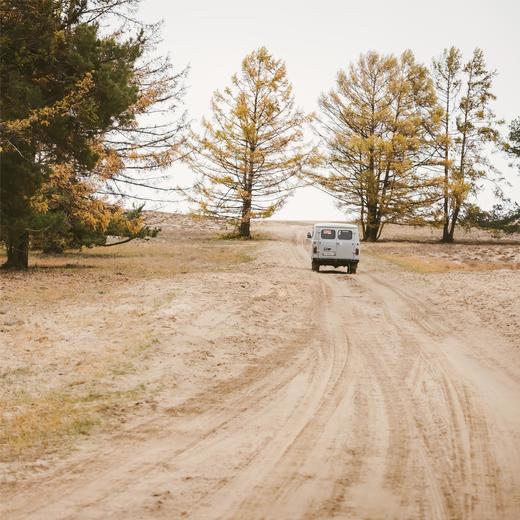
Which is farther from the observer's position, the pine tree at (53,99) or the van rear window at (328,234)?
the van rear window at (328,234)

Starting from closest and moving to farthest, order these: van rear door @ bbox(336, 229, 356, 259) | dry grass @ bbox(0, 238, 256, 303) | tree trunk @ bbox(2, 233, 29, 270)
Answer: dry grass @ bbox(0, 238, 256, 303), tree trunk @ bbox(2, 233, 29, 270), van rear door @ bbox(336, 229, 356, 259)

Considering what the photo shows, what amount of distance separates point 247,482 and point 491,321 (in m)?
10.6

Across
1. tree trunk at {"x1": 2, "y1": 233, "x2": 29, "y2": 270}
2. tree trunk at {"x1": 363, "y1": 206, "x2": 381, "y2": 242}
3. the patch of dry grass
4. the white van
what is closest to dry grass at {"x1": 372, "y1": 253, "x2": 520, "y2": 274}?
the white van

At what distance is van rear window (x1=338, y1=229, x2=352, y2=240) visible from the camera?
87.8ft

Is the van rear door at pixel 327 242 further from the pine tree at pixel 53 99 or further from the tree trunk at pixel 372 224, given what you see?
the tree trunk at pixel 372 224

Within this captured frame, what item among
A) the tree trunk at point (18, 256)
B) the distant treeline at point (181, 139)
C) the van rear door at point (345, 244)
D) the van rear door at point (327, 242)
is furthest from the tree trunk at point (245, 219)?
the tree trunk at point (18, 256)

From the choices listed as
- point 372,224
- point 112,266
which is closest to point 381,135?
point 372,224

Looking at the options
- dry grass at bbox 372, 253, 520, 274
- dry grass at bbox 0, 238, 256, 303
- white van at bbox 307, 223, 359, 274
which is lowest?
dry grass at bbox 0, 238, 256, 303

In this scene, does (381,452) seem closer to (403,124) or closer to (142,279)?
(142,279)

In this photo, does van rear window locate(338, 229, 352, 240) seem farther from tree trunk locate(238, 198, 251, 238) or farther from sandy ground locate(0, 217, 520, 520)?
tree trunk locate(238, 198, 251, 238)

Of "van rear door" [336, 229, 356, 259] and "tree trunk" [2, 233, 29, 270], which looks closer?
"tree trunk" [2, 233, 29, 270]

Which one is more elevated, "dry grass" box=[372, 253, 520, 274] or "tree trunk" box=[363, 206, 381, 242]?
"tree trunk" box=[363, 206, 381, 242]

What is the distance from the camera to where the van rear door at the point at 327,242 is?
26531 mm

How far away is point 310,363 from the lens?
10867 millimetres
